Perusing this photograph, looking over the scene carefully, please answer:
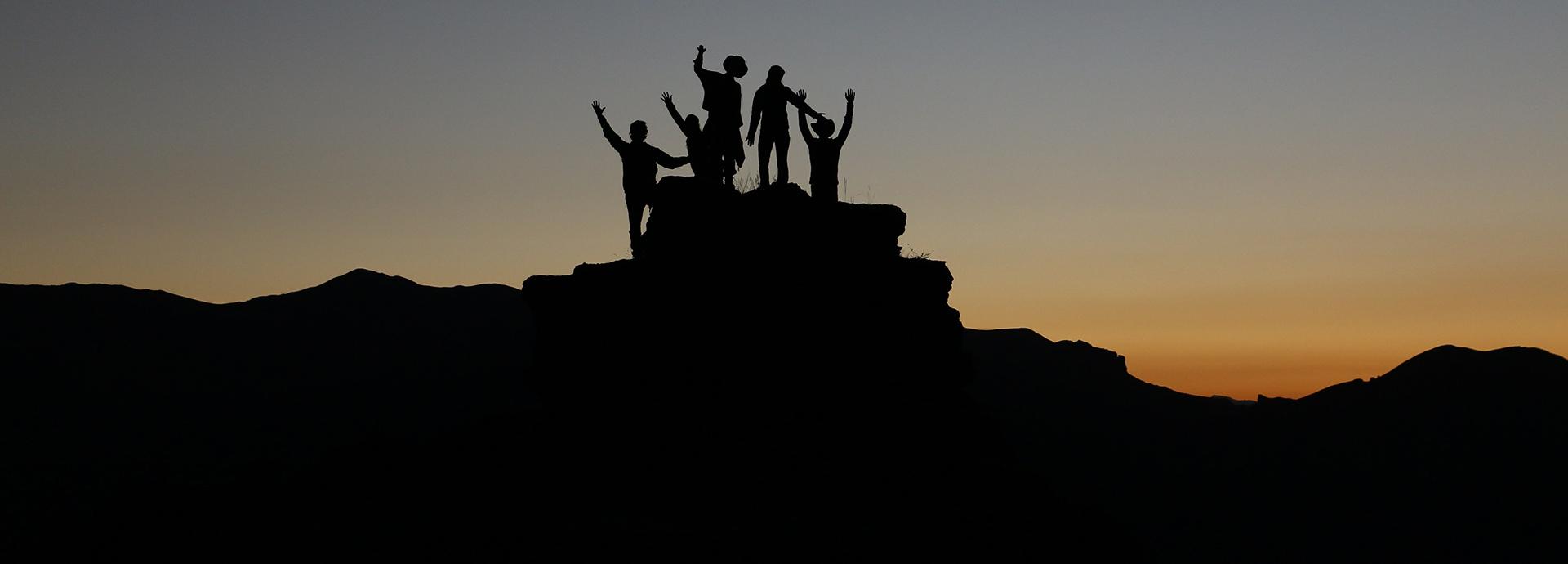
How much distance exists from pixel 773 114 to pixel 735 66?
126 cm

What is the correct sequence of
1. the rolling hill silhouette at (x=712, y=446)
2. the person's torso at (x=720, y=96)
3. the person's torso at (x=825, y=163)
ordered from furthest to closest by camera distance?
the person's torso at (x=825, y=163)
the person's torso at (x=720, y=96)
the rolling hill silhouette at (x=712, y=446)

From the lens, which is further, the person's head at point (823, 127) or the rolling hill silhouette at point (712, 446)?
the person's head at point (823, 127)

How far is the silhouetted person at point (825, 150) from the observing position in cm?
2472

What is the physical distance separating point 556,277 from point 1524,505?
140m

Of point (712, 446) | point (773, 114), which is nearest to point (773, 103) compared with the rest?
point (773, 114)

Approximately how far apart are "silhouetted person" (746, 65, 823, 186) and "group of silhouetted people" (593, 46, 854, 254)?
15 mm

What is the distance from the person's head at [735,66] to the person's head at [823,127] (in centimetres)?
165

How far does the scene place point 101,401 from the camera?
151 m

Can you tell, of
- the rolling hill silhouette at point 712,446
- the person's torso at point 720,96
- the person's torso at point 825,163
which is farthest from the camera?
the person's torso at point 825,163

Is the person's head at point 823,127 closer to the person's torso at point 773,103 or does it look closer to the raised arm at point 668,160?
the person's torso at point 773,103

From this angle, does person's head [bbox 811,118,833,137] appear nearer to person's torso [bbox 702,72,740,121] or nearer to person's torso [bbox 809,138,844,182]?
person's torso [bbox 809,138,844,182]

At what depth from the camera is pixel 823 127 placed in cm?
2466

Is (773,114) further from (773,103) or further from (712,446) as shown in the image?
(712,446)

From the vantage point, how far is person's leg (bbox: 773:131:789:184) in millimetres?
25250
